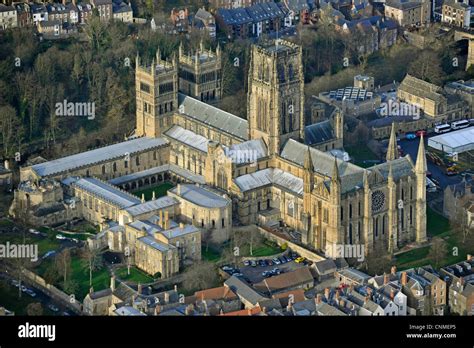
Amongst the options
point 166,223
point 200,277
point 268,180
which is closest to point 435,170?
point 268,180

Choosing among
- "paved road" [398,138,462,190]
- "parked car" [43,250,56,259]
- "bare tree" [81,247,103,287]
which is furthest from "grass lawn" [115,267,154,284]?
"paved road" [398,138,462,190]

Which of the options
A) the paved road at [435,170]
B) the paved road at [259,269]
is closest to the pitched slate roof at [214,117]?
the paved road at [259,269]

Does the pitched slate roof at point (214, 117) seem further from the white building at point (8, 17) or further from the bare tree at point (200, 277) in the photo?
the white building at point (8, 17)

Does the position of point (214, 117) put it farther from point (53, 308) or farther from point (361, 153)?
point (53, 308)
